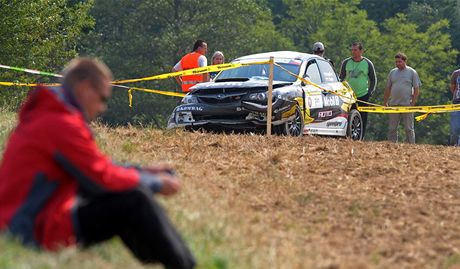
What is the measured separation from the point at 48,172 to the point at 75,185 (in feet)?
0.80

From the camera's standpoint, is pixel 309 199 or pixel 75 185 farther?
pixel 309 199

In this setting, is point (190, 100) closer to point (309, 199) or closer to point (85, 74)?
point (309, 199)

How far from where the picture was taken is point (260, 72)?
16344mm

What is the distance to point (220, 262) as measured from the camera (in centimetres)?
643

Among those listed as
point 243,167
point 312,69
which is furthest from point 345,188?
point 312,69

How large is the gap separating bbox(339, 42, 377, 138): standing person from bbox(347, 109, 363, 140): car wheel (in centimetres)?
55

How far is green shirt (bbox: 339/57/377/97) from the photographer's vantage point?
1906 centimetres

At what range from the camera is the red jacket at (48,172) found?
218 inches

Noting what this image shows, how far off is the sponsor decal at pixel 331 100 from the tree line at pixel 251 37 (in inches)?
1505

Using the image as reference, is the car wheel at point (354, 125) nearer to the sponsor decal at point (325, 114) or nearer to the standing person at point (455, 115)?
the sponsor decal at point (325, 114)

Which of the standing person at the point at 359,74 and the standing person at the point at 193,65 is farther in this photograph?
the standing person at the point at 359,74

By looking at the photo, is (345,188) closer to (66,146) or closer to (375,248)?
(375,248)

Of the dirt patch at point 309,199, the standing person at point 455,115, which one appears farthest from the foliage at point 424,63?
the dirt patch at point 309,199

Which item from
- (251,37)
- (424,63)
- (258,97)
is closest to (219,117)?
(258,97)
